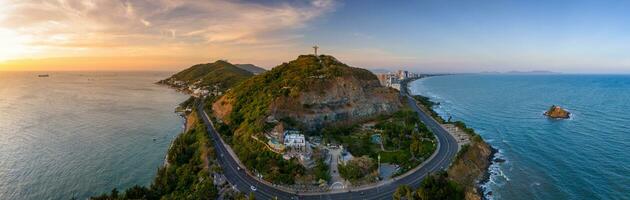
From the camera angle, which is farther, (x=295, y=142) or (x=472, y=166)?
(x=472, y=166)

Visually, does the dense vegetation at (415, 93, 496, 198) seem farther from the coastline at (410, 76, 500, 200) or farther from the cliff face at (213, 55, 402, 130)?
the cliff face at (213, 55, 402, 130)

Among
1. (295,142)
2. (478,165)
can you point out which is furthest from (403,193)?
(478,165)

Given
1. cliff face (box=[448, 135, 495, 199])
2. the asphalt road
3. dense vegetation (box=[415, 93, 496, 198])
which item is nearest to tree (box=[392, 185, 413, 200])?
the asphalt road

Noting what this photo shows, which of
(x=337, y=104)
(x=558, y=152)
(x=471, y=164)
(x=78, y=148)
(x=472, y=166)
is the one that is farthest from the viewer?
(x=337, y=104)

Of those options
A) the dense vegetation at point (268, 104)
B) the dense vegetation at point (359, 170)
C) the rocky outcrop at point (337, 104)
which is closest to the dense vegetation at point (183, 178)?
the dense vegetation at point (268, 104)

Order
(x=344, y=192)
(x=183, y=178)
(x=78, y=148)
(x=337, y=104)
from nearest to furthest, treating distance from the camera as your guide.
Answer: (x=344, y=192) → (x=183, y=178) → (x=78, y=148) → (x=337, y=104)

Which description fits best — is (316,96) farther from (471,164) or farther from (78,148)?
(78,148)

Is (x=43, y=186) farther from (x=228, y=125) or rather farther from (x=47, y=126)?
(x=47, y=126)
